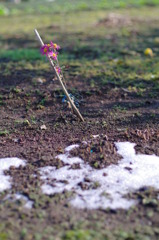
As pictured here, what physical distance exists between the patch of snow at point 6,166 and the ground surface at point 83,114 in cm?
7

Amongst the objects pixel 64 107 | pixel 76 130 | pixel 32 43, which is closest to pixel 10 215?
pixel 76 130

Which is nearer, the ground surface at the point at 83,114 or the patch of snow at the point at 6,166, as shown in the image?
the ground surface at the point at 83,114

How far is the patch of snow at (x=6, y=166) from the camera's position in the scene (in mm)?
3462

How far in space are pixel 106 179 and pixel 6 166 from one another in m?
1.00

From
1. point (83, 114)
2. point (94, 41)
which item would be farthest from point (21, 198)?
point (94, 41)

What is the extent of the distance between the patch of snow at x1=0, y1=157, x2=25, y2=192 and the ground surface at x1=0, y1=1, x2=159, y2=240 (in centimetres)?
7

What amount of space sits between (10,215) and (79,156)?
1.09 m

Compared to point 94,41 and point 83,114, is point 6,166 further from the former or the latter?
point 94,41

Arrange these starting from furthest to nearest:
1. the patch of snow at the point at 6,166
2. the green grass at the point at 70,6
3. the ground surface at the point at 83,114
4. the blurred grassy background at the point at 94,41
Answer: the green grass at the point at 70,6 → the blurred grassy background at the point at 94,41 → the patch of snow at the point at 6,166 → the ground surface at the point at 83,114

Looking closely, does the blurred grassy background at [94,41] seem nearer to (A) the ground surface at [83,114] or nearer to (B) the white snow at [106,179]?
(A) the ground surface at [83,114]

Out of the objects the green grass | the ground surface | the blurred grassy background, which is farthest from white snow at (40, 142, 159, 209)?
the green grass

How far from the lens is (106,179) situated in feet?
11.6

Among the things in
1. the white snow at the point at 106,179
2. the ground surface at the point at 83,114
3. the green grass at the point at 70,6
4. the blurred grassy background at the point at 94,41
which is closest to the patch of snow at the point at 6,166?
the ground surface at the point at 83,114

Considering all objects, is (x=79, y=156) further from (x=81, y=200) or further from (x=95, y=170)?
(x=81, y=200)
